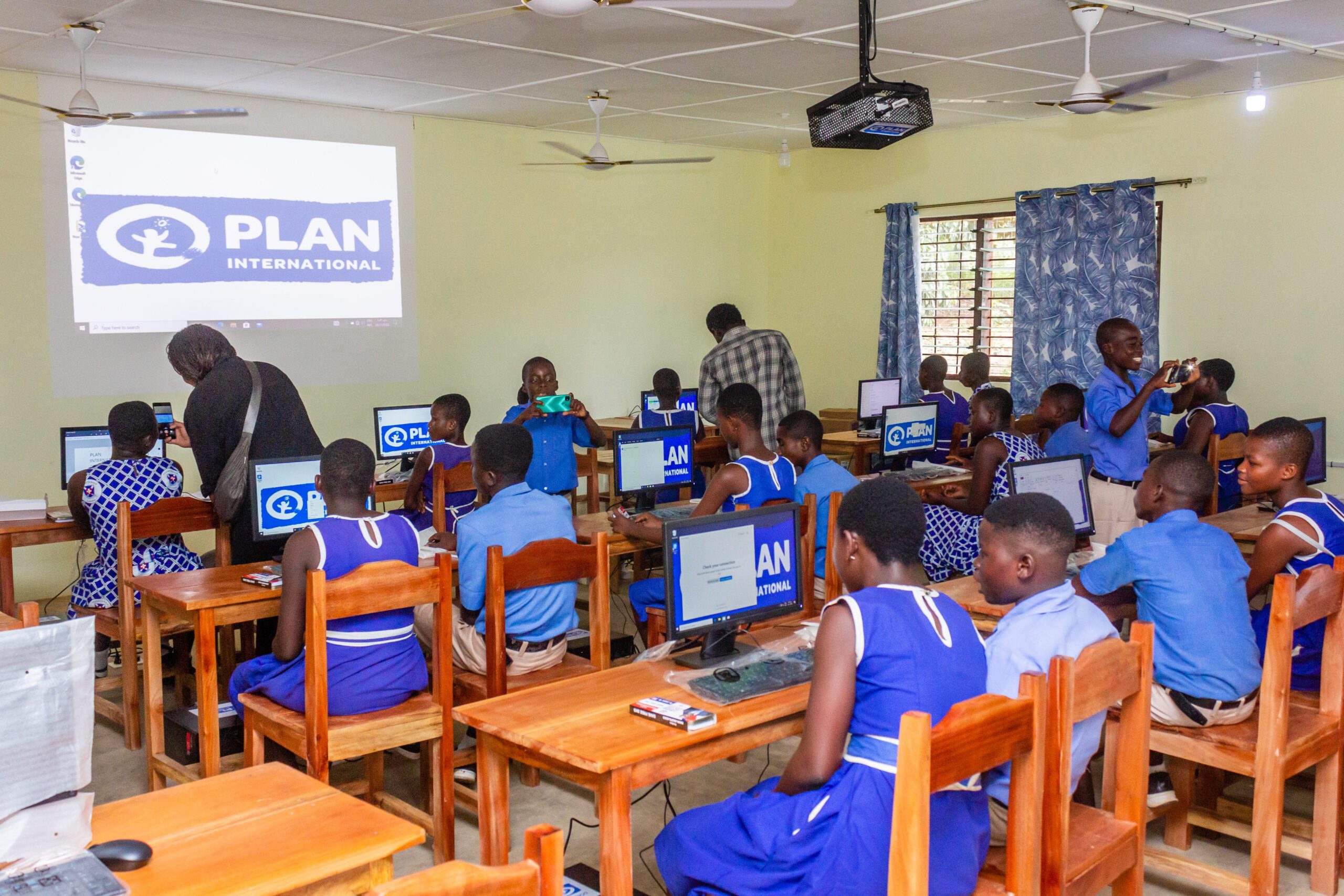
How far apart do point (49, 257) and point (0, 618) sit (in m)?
4.05

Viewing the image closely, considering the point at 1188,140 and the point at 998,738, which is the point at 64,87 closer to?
the point at 998,738

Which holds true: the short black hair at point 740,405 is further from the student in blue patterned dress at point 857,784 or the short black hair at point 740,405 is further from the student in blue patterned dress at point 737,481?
the student in blue patterned dress at point 857,784

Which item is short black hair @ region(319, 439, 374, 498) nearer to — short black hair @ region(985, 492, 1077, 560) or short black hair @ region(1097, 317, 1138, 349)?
short black hair @ region(985, 492, 1077, 560)

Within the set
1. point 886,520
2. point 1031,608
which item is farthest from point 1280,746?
point 886,520

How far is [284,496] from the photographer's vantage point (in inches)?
154

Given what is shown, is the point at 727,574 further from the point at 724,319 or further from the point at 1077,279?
the point at 1077,279

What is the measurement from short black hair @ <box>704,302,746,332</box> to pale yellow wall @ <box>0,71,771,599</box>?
2.13m

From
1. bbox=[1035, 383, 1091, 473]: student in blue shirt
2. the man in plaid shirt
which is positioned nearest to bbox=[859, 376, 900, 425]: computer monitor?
the man in plaid shirt

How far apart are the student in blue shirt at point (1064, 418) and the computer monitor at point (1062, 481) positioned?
2.39 feet

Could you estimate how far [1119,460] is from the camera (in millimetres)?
4941

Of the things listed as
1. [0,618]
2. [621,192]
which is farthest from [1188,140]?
[0,618]

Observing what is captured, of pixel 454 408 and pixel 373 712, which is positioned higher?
pixel 454 408

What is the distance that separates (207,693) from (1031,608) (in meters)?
2.25

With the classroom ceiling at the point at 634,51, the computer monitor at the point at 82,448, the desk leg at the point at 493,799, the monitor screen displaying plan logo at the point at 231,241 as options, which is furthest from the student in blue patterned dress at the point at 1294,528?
the monitor screen displaying plan logo at the point at 231,241
